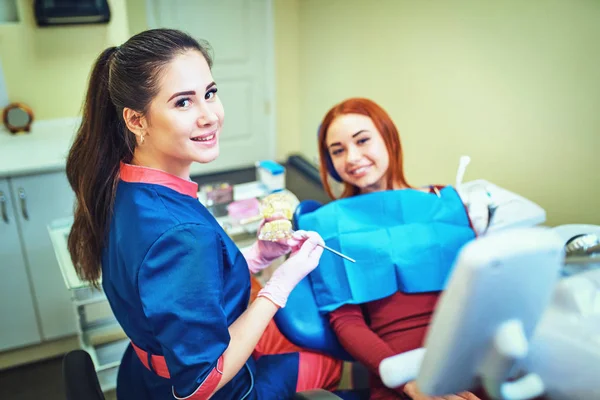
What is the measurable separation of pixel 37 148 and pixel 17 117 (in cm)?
37

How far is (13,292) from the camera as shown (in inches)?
90.4

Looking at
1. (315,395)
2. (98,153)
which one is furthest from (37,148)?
(315,395)

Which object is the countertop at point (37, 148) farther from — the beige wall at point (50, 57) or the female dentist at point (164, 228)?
the female dentist at point (164, 228)

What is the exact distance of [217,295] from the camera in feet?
3.31

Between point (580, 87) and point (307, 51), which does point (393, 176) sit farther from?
point (307, 51)

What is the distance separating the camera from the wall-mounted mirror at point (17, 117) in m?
2.72

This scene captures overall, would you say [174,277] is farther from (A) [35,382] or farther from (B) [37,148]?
(B) [37,148]

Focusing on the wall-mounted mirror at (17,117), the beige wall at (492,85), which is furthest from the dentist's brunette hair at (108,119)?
the wall-mounted mirror at (17,117)

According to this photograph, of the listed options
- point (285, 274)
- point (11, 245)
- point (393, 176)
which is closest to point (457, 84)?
point (393, 176)

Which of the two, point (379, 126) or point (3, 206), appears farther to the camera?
point (3, 206)

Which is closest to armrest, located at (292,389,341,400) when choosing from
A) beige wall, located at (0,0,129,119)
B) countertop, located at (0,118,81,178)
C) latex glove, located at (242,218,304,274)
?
latex glove, located at (242,218,304,274)

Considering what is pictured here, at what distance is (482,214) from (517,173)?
0.78 meters

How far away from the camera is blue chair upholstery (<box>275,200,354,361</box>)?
55.1 inches

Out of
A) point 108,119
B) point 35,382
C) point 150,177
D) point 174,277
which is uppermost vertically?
point 108,119
